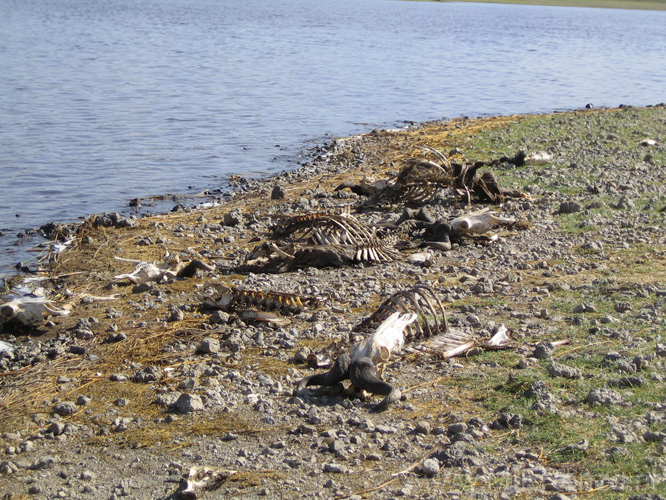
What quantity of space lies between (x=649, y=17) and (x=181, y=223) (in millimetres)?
93929

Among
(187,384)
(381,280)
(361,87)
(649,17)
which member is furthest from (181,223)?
(649,17)

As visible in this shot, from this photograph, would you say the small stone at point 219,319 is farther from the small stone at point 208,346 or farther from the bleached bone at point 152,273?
the bleached bone at point 152,273

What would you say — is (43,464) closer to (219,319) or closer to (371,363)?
(371,363)

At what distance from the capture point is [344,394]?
5.23 metres

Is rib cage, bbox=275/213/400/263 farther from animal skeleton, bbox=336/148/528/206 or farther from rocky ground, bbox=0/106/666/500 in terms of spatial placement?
animal skeleton, bbox=336/148/528/206

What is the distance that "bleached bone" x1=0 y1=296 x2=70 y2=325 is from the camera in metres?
6.83

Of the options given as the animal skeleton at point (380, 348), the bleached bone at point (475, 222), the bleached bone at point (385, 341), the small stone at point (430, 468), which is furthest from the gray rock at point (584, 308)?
the small stone at point (430, 468)

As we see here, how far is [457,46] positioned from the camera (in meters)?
48.1

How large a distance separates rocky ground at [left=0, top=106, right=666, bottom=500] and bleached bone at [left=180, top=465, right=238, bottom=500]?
49 millimetres

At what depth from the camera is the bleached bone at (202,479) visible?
4.02 metres

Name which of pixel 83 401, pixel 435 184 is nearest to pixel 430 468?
pixel 83 401

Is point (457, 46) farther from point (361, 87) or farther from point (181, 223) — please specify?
point (181, 223)

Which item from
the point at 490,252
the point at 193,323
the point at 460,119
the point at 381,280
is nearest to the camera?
the point at 193,323

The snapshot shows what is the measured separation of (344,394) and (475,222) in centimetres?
477
